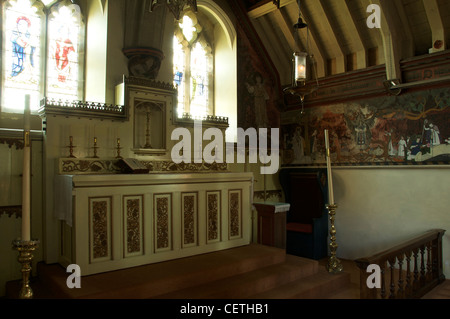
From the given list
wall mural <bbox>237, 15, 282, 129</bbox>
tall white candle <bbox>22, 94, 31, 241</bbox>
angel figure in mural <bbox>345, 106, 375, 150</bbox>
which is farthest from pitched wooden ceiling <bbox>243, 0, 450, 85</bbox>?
tall white candle <bbox>22, 94, 31, 241</bbox>

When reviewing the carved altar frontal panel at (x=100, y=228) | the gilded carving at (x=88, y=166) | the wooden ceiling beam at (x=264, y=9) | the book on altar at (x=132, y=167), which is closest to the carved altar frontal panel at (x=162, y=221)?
the book on altar at (x=132, y=167)

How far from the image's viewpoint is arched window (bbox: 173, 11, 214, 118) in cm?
696

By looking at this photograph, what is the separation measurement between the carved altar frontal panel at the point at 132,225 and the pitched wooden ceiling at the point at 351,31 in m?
4.73

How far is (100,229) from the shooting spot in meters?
4.02

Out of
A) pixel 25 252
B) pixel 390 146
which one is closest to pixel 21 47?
pixel 25 252

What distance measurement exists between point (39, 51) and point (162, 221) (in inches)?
131

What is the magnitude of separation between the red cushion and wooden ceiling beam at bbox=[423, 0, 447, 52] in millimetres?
3779

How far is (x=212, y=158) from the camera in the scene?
19.2ft

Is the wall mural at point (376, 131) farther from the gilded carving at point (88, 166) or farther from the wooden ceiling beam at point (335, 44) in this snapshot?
the gilded carving at point (88, 166)

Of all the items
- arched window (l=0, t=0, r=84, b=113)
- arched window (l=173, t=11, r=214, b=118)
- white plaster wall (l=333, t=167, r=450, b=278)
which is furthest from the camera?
arched window (l=173, t=11, r=214, b=118)

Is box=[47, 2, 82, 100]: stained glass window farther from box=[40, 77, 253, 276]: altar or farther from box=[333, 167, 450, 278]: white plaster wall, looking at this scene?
box=[333, 167, 450, 278]: white plaster wall

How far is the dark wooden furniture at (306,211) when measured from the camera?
22.1ft
